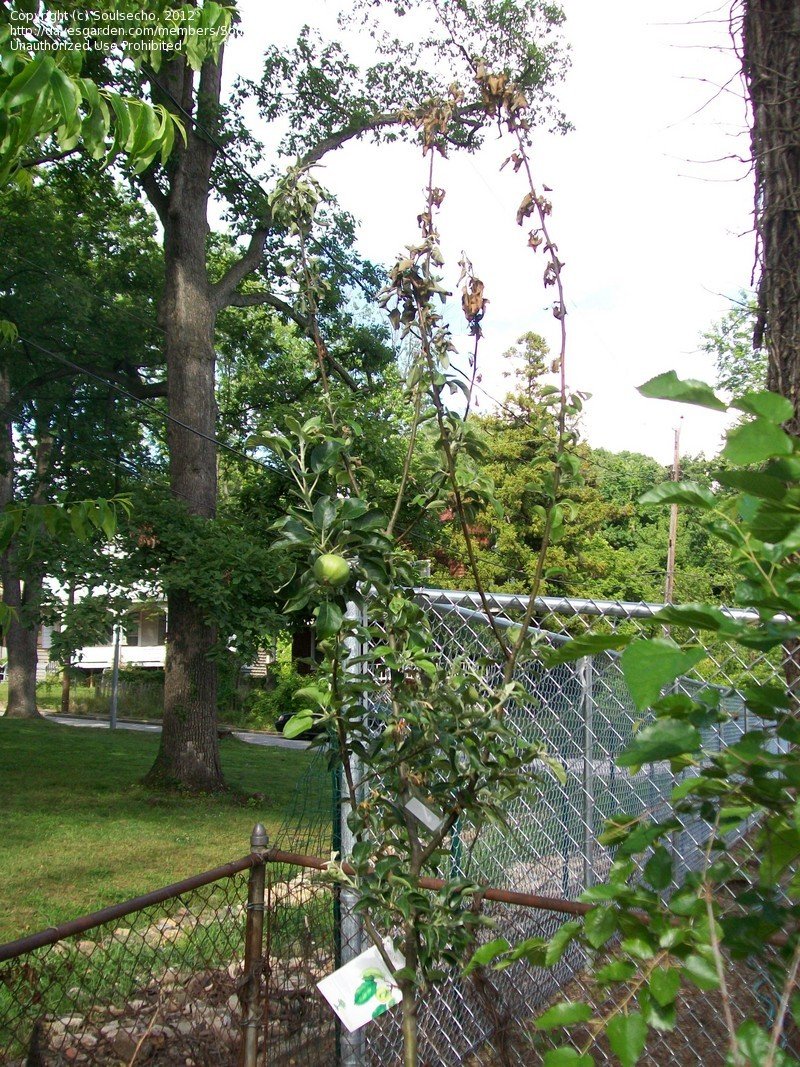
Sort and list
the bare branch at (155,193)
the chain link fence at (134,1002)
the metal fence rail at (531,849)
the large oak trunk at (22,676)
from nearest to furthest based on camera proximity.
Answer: the chain link fence at (134,1002) < the metal fence rail at (531,849) < the bare branch at (155,193) < the large oak trunk at (22,676)

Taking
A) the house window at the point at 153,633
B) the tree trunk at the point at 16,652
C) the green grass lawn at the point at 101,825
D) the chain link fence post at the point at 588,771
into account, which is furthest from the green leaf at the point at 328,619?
the house window at the point at 153,633

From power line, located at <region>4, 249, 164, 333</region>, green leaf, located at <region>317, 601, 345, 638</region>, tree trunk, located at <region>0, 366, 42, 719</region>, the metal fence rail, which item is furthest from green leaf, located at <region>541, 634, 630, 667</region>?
tree trunk, located at <region>0, 366, 42, 719</region>

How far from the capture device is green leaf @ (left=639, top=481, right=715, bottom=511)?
2.70ft

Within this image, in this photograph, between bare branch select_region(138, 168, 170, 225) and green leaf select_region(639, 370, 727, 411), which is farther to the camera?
bare branch select_region(138, 168, 170, 225)

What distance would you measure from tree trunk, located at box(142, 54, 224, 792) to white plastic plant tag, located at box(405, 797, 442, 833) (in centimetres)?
1006

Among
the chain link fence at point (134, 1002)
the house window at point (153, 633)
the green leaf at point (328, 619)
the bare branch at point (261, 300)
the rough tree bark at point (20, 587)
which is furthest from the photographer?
the house window at point (153, 633)

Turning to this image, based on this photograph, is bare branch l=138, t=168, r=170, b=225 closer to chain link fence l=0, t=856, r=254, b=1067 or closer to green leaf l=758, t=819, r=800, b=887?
chain link fence l=0, t=856, r=254, b=1067

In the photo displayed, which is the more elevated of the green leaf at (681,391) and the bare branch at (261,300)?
the bare branch at (261,300)

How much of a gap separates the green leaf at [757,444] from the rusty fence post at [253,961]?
6.74 ft

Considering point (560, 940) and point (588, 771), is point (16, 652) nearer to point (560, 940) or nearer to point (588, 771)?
point (588, 771)

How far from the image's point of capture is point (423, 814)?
1812mm

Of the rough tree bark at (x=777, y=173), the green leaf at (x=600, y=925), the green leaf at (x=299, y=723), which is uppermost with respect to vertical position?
the rough tree bark at (x=777, y=173)

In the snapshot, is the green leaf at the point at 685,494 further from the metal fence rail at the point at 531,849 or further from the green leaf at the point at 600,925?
the metal fence rail at the point at 531,849

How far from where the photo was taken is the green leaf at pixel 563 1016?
812 mm
